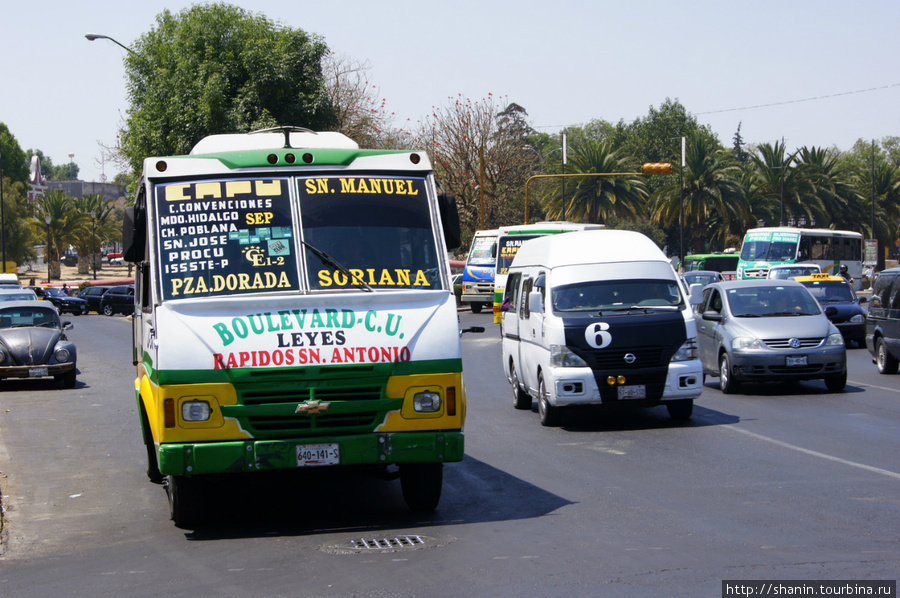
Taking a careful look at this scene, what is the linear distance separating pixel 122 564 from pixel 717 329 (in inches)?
477

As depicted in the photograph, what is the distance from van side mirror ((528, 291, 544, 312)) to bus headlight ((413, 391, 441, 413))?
647 cm

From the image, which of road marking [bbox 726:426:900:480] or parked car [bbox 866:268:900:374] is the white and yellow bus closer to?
road marking [bbox 726:426:900:480]

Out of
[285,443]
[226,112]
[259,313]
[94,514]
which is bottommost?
[94,514]

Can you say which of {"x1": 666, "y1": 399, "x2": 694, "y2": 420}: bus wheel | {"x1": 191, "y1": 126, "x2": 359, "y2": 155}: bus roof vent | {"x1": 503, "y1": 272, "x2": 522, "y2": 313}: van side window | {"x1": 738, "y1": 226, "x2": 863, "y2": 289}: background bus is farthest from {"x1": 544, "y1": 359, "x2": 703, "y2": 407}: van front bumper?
{"x1": 738, "y1": 226, "x2": 863, "y2": 289}: background bus

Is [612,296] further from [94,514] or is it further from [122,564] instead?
[122,564]

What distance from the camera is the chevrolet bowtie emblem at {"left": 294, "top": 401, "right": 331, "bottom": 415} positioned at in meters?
7.62

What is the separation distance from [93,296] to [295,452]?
58.9m

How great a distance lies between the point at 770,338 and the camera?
16.4 meters

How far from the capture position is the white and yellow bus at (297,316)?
7.59m

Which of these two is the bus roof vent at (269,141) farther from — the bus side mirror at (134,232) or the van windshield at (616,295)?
the van windshield at (616,295)

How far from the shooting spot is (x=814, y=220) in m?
73.2

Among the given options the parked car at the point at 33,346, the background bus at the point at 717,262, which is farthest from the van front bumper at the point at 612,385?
the background bus at the point at 717,262

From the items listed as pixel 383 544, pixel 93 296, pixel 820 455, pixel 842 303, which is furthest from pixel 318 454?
pixel 93 296

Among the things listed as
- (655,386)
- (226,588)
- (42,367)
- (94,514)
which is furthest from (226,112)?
(226,588)
